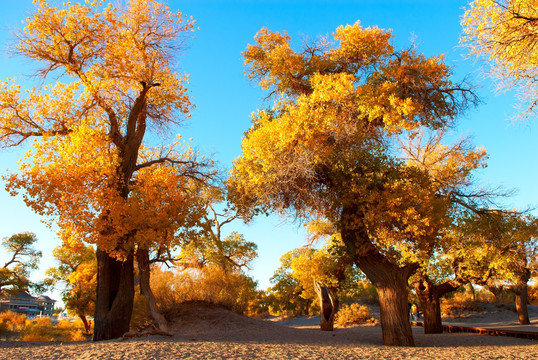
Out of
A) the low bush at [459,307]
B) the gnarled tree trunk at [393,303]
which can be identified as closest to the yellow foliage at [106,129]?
the gnarled tree trunk at [393,303]

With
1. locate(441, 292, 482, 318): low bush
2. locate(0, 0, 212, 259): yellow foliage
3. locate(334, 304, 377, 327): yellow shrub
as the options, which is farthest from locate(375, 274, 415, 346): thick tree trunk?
locate(441, 292, 482, 318): low bush

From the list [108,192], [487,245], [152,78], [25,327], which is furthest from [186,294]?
[25,327]

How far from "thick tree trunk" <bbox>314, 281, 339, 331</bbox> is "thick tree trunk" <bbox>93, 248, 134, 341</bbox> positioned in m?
9.57

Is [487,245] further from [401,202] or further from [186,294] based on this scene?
[186,294]

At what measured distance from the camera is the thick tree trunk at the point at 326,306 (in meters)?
17.9

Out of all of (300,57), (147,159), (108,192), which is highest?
(300,57)

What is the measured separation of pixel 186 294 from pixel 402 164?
36.1ft

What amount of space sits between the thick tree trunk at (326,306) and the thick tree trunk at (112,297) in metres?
9.57

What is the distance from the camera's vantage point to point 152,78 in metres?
13.4

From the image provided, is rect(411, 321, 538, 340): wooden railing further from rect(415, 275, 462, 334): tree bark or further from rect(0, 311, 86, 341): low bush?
rect(0, 311, 86, 341): low bush

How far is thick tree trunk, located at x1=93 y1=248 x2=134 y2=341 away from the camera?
Answer: 451 inches

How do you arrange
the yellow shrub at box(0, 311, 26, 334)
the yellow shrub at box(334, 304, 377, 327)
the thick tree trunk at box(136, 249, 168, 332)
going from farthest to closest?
the yellow shrub at box(334, 304, 377, 327) → the yellow shrub at box(0, 311, 26, 334) → the thick tree trunk at box(136, 249, 168, 332)

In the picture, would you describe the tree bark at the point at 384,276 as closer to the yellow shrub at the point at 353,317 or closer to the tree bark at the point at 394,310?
the tree bark at the point at 394,310

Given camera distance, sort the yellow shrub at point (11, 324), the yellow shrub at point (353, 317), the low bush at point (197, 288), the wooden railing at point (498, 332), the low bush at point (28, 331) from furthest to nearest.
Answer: the yellow shrub at point (353, 317) < the yellow shrub at point (11, 324) < the low bush at point (28, 331) < the low bush at point (197, 288) < the wooden railing at point (498, 332)
